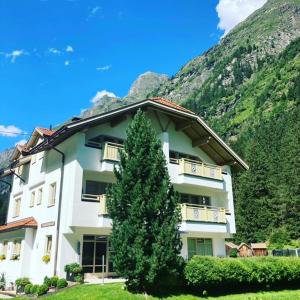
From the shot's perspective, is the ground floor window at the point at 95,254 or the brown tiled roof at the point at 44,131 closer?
the ground floor window at the point at 95,254

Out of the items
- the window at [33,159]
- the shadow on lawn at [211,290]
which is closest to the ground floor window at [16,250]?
the window at [33,159]

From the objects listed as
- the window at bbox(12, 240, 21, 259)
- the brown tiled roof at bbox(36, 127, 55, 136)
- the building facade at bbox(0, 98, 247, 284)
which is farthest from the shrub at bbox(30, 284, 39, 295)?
the brown tiled roof at bbox(36, 127, 55, 136)

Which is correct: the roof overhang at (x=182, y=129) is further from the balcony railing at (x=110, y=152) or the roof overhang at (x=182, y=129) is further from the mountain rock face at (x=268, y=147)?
the mountain rock face at (x=268, y=147)

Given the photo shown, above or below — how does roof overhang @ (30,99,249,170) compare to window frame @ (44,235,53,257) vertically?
above

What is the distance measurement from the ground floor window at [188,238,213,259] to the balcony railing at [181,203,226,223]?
2.60 meters

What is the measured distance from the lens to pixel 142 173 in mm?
18469

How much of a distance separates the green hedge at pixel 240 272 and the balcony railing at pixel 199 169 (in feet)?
29.5

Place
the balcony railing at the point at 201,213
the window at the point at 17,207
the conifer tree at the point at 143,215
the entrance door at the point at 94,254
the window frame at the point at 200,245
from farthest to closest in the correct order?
the window at the point at 17,207 < the window frame at the point at 200,245 < the balcony railing at the point at 201,213 < the entrance door at the point at 94,254 < the conifer tree at the point at 143,215

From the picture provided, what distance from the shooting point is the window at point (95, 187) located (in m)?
24.4

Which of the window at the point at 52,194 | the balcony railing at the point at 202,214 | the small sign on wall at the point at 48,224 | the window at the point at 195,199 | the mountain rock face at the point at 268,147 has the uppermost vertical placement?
the mountain rock face at the point at 268,147

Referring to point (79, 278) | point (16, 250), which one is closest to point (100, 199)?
point (79, 278)

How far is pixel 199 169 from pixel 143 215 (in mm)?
12296

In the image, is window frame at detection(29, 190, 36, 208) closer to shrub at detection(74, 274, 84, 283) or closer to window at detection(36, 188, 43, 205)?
window at detection(36, 188, 43, 205)

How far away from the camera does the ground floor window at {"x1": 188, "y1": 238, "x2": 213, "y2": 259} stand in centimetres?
2892
